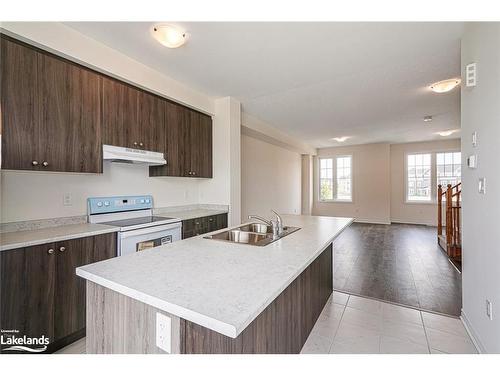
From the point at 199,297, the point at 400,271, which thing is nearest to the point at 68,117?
the point at 199,297

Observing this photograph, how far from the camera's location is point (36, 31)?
1845 millimetres

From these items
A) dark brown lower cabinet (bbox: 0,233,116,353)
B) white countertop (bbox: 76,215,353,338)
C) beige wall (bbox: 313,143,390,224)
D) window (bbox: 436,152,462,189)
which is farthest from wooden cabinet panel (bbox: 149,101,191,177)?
window (bbox: 436,152,462,189)

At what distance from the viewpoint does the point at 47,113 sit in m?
1.94

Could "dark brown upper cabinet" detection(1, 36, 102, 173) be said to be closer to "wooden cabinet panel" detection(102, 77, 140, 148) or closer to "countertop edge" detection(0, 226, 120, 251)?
"wooden cabinet panel" detection(102, 77, 140, 148)

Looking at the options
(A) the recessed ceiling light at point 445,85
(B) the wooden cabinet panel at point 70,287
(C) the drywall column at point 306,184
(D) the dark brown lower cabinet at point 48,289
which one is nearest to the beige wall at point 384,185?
(C) the drywall column at point 306,184

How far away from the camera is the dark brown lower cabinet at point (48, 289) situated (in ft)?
5.24

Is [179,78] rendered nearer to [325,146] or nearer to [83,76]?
[83,76]

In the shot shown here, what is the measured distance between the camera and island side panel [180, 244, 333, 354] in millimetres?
886

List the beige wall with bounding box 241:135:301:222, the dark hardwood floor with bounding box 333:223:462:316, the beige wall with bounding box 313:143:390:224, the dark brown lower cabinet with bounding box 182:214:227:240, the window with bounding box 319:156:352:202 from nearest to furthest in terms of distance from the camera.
A: the dark hardwood floor with bounding box 333:223:462:316 → the dark brown lower cabinet with bounding box 182:214:227:240 → the beige wall with bounding box 241:135:301:222 → the beige wall with bounding box 313:143:390:224 → the window with bounding box 319:156:352:202

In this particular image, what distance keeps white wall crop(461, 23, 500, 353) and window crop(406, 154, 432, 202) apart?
6229mm

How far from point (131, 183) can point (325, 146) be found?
270 inches

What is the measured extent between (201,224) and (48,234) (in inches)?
63.5

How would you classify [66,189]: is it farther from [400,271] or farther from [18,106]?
[400,271]

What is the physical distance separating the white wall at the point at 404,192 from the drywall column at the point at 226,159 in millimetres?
6208
